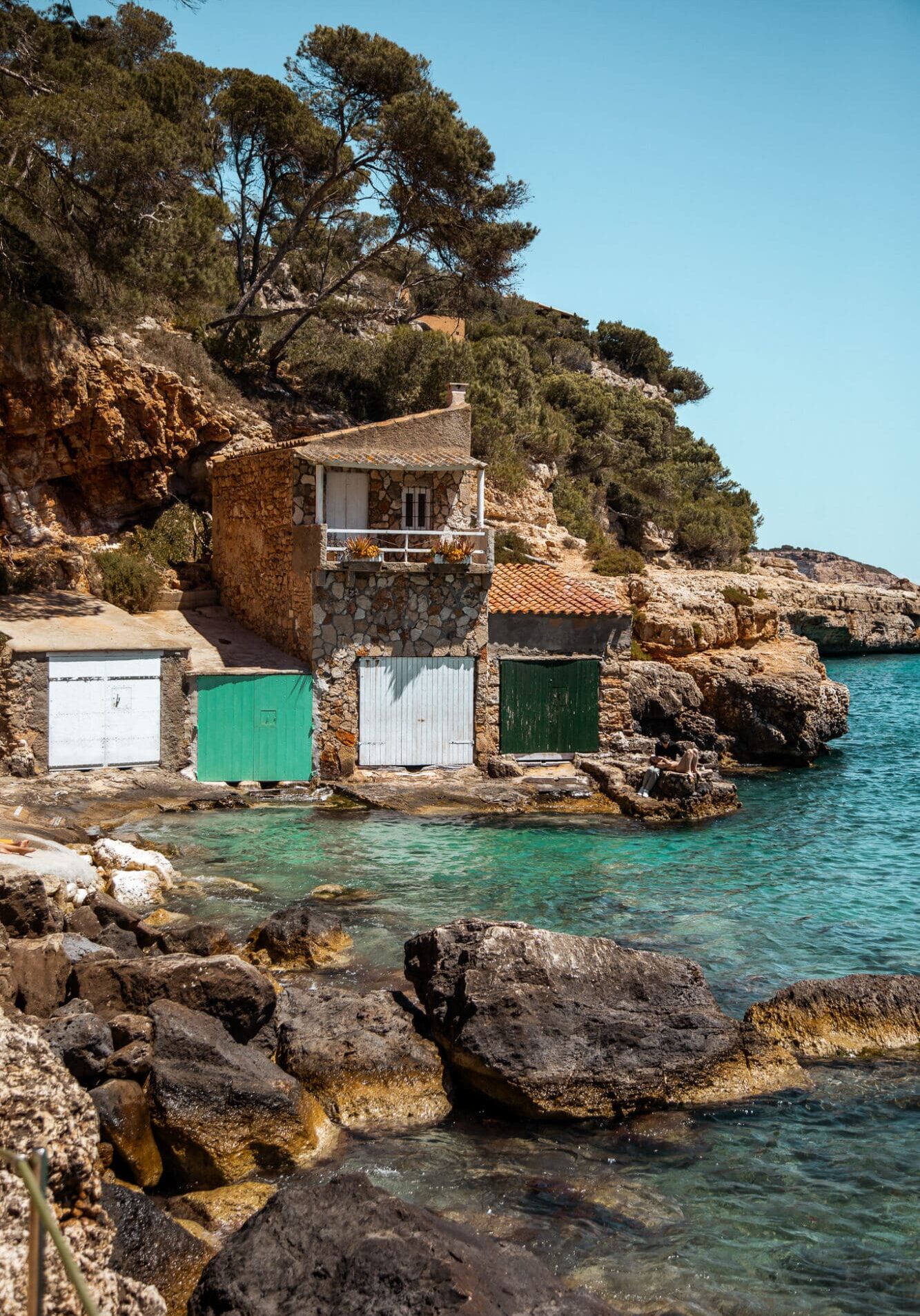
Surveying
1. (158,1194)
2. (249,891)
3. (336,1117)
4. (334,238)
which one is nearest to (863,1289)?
(336,1117)

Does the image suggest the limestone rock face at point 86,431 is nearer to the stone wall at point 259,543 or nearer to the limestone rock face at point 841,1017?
the stone wall at point 259,543

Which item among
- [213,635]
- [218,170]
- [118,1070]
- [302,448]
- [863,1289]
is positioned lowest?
[863,1289]

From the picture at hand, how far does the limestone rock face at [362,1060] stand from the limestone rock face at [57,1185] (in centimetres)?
357

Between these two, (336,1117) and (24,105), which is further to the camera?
(24,105)

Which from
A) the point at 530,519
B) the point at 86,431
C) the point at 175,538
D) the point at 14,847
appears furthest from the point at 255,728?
the point at 530,519

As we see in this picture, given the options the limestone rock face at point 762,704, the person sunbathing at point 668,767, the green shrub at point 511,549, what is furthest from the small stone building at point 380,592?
the limestone rock face at point 762,704

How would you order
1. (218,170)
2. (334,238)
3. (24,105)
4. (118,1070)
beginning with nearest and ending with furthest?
(118,1070), (24,105), (218,170), (334,238)

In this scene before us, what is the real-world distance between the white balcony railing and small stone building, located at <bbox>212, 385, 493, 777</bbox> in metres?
0.04

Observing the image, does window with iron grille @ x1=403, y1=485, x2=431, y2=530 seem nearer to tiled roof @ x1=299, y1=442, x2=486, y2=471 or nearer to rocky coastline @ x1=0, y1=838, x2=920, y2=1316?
tiled roof @ x1=299, y1=442, x2=486, y2=471

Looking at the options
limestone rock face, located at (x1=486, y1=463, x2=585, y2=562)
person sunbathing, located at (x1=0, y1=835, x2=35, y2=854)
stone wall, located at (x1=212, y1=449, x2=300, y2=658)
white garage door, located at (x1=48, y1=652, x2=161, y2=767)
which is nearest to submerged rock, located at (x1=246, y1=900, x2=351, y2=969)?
person sunbathing, located at (x1=0, y1=835, x2=35, y2=854)

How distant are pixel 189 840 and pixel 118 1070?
408 inches

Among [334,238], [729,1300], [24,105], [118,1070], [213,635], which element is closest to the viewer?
[729,1300]

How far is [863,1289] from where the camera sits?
25.5ft

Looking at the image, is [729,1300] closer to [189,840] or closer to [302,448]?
[189,840]
